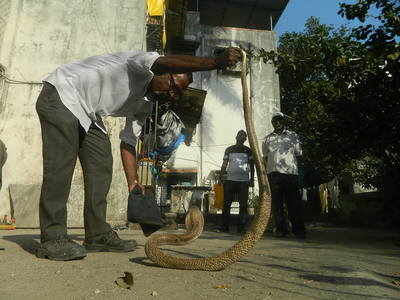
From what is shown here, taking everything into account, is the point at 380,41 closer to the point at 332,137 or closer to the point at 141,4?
the point at 332,137

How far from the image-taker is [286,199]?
5.35 meters

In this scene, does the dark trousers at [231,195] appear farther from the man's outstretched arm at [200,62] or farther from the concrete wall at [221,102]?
the concrete wall at [221,102]

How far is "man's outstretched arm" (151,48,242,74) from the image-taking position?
2.15 metres

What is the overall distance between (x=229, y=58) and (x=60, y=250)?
1.59 metres

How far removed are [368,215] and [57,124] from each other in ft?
29.9

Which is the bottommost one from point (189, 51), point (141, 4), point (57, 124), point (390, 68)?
point (57, 124)

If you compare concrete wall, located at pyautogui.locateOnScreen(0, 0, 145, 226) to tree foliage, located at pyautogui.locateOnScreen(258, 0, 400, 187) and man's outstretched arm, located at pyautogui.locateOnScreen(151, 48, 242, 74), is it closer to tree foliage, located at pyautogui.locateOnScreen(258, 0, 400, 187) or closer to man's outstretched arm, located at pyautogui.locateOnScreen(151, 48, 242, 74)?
tree foliage, located at pyautogui.locateOnScreen(258, 0, 400, 187)

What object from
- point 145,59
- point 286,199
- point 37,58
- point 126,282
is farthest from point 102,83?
point 37,58

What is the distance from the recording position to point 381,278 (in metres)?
1.98

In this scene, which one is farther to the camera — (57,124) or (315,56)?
(315,56)

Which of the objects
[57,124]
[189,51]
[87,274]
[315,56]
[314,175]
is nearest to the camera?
[87,274]

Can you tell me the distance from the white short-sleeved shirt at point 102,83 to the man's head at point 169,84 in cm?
6

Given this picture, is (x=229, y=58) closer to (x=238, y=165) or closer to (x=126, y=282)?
(x=126, y=282)

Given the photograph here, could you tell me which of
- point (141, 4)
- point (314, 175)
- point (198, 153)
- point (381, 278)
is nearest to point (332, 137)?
point (381, 278)
